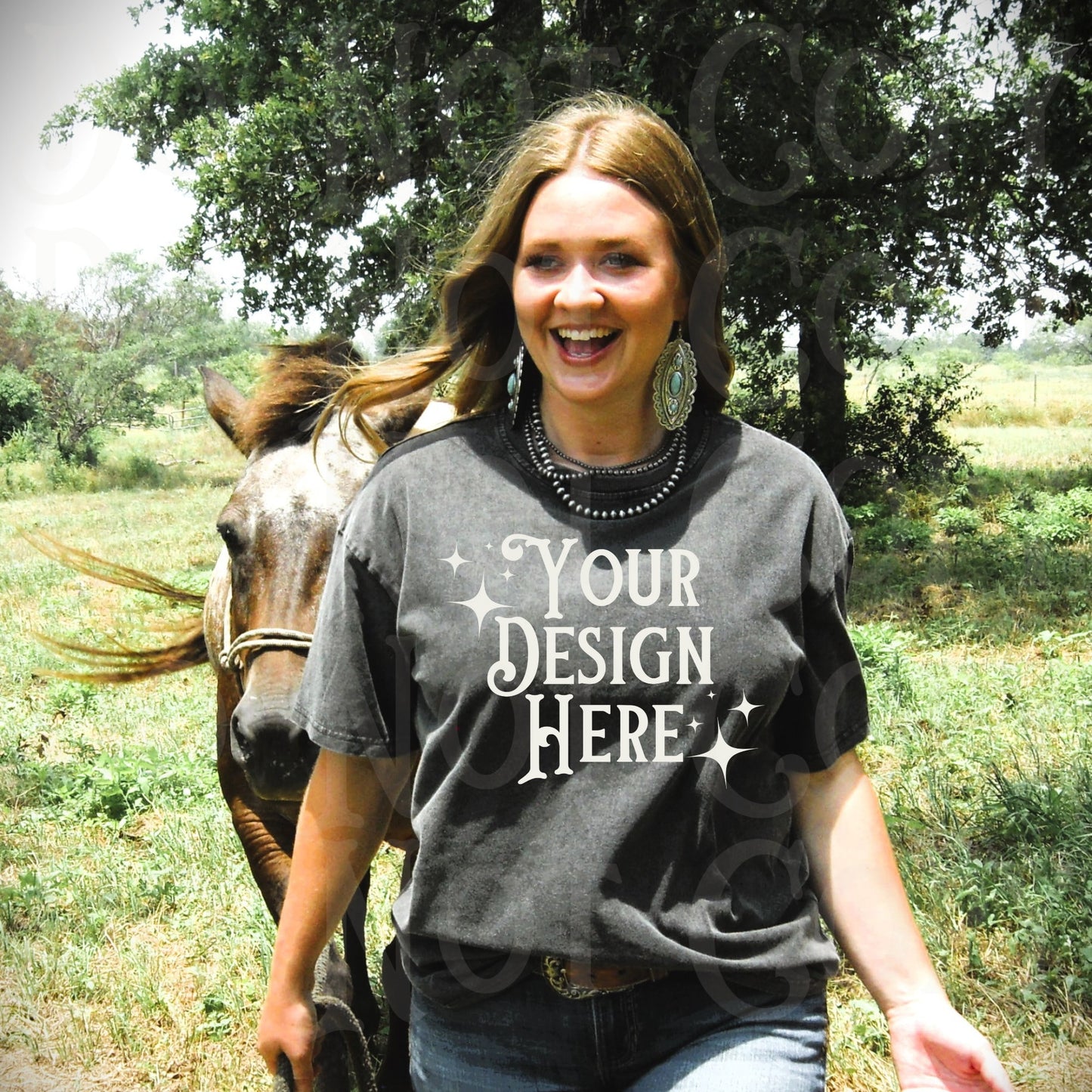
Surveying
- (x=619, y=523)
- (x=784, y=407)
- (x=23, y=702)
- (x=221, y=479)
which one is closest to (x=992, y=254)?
(x=784, y=407)

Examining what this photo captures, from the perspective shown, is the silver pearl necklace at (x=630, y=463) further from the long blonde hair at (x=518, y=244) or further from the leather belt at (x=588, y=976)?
the leather belt at (x=588, y=976)

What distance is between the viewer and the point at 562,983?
4.59ft

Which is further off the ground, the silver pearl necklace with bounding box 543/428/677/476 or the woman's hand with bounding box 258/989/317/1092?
the silver pearl necklace with bounding box 543/428/677/476

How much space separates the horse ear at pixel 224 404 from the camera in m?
3.34

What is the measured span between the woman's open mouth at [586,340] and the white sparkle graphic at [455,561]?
0.34m

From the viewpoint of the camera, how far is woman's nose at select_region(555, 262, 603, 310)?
1.49 metres

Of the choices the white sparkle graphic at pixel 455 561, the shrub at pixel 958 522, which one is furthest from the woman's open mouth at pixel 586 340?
the shrub at pixel 958 522

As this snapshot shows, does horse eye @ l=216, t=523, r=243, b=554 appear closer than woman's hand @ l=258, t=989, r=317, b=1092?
No

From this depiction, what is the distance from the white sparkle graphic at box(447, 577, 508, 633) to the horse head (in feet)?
2.86

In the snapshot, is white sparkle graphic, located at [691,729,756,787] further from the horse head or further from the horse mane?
the horse mane

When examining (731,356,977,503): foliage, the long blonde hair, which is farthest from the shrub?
the long blonde hair

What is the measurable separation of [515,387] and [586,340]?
0.18 meters

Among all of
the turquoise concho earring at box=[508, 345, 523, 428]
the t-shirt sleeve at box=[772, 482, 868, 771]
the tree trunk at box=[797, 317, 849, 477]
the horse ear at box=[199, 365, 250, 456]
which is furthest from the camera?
the tree trunk at box=[797, 317, 849, 477]

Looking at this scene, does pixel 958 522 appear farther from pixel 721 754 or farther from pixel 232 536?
pixel 721 754
